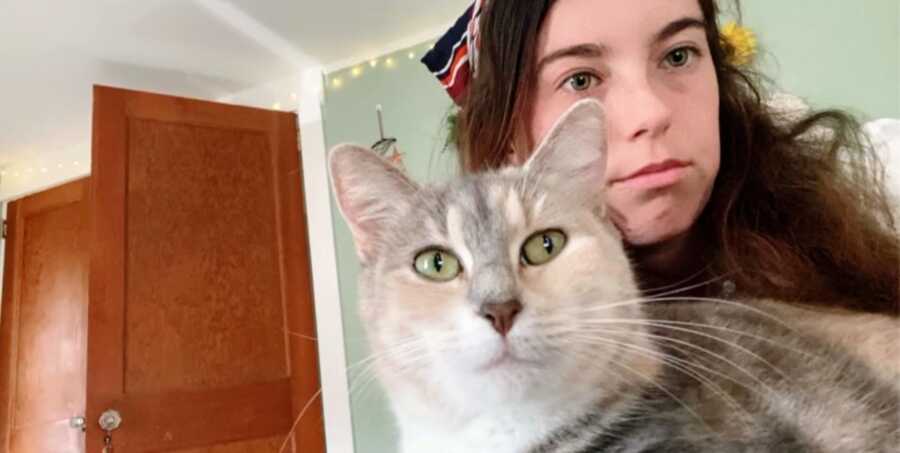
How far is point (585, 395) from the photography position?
21.4 inches

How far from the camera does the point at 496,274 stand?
0.55 metres

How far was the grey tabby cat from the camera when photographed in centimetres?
50

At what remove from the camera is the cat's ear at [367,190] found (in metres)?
0.70

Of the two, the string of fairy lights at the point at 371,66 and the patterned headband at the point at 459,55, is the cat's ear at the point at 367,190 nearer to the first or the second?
the patterned headband at the point at 459,55

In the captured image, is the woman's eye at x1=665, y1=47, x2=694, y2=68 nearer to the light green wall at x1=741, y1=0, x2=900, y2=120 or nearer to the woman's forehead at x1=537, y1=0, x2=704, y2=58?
the woman's forehead at x1=537, y1=0, x2=704, y2=58

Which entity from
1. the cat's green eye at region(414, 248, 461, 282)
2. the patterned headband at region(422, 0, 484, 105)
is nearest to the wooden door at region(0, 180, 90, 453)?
the patterned headband at region(422, 0, 484, 105)

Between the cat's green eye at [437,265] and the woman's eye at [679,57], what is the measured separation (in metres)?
0.31

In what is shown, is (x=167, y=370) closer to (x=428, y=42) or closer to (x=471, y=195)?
(x=428, y=42)

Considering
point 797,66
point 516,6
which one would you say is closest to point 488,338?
point 516,6

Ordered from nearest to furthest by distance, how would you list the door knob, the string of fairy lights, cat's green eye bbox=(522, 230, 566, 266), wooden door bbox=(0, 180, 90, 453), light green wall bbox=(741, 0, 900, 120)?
cat's green eye bbox=(522, 230, 566, 266) → light green wall bbox=(741, 0, 900, 120) → the door knob → the string of fairy lights → wooden door bbox=(0, 180, 90, 453)

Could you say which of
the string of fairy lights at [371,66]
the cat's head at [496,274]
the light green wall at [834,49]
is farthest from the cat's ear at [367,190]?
the string of fairy lights at [371,66]

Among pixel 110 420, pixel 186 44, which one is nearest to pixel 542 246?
pixel 110 420

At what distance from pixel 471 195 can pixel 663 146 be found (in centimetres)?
19

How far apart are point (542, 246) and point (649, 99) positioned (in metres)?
0.17
